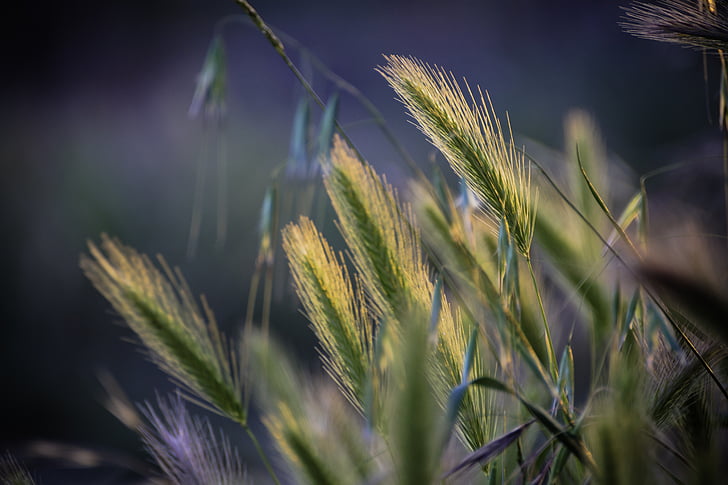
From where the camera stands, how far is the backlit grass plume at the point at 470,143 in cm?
30

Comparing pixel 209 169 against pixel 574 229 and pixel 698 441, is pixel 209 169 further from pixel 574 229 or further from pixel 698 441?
pixel 698 441

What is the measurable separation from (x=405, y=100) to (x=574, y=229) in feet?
0.76

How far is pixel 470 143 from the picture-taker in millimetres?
306

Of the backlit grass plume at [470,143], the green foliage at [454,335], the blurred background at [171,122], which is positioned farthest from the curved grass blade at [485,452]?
the blurred background at [171,122]

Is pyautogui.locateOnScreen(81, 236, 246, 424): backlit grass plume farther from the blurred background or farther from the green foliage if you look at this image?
the blurred background

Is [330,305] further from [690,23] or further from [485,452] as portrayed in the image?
[690,23]

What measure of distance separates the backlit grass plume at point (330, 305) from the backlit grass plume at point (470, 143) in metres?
0.10

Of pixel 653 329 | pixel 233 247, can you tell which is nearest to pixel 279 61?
pixel 233 247

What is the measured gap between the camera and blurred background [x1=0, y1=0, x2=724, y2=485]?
4.85 feet

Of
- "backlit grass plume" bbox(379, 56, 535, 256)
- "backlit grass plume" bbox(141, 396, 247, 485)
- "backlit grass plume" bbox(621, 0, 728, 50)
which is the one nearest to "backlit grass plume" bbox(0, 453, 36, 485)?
"backlit grass plume" bbox(141, 396, 247, 485)

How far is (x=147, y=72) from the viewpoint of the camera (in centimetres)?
177

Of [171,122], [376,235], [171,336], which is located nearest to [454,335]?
[376,235]

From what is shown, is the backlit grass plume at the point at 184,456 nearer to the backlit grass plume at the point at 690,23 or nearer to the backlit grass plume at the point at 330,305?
the backlit grass plume at the point at 330,305

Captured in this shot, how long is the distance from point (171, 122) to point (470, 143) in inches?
65.4
